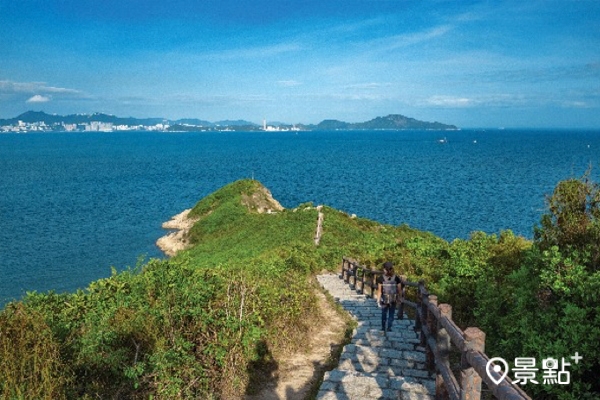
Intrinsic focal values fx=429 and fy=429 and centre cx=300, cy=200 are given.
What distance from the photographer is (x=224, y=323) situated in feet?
30.6

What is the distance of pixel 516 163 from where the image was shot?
125m

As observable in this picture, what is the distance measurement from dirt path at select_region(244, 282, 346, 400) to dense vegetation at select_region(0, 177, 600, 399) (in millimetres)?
367

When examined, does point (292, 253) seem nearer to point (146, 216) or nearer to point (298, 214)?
point (298, 214)

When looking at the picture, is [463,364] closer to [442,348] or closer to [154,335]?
[442,348]

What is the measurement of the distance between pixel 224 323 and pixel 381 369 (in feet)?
11.3

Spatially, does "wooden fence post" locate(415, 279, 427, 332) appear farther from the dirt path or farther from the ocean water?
the ocean water

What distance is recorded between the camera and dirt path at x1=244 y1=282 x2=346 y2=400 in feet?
30.0

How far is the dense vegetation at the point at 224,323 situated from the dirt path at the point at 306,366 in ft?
1.20

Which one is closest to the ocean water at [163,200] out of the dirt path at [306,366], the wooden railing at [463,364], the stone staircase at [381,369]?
the stone staircase at [381,369]

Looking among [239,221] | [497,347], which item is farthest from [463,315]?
[239,221]

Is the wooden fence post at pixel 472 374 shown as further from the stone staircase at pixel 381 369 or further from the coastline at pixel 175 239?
the coastline at pixel 175 239

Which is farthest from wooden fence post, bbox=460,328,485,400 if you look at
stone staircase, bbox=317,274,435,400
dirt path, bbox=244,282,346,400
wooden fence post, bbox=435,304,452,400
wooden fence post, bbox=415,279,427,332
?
dirt path, bbox=244,282,346,400

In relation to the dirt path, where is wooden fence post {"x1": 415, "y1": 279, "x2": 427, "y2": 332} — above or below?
above

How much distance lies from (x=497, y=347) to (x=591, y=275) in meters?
2.36
